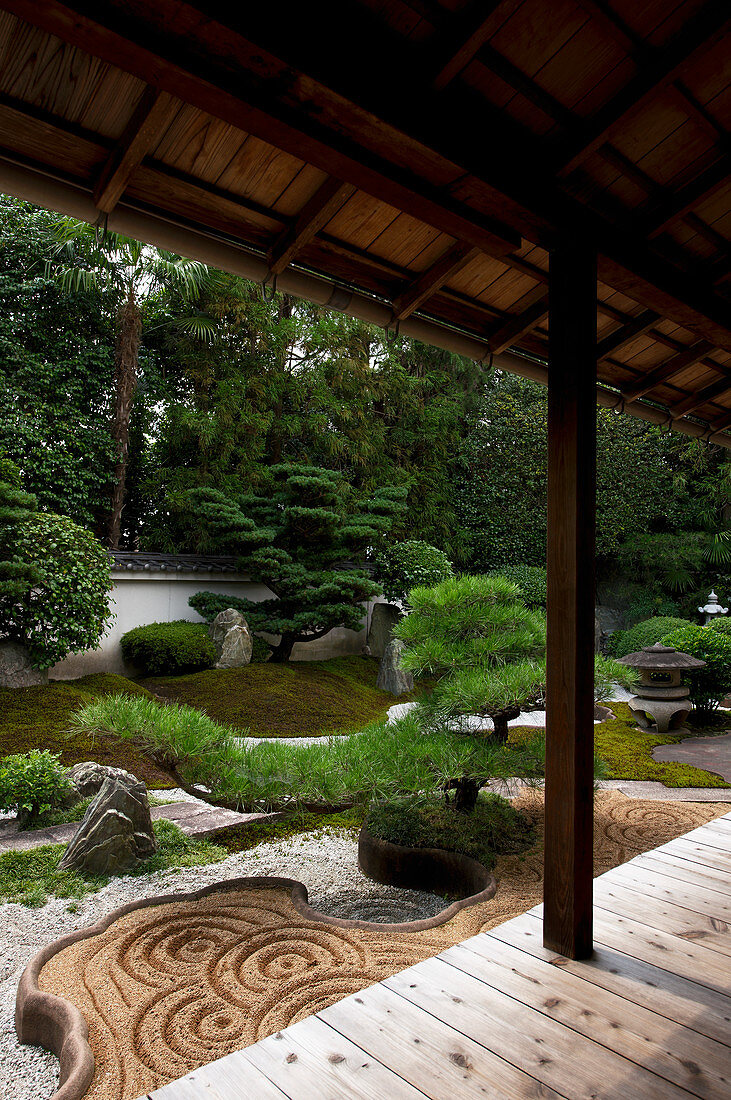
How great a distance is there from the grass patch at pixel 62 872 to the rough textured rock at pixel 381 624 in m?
5.67

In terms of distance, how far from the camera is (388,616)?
9180 mm

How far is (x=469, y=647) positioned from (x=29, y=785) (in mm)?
2446

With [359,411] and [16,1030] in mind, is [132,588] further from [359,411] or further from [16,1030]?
[16,1030]

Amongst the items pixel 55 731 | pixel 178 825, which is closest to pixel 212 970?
pixel 178 825

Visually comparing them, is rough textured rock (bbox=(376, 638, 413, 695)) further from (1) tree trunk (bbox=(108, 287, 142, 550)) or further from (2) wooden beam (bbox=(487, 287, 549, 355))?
(2) wooden beam (bbox=(487, 287, 549, 355))

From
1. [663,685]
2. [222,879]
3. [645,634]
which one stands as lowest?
[222,879]

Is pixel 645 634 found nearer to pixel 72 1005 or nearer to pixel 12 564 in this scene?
pixel 12 564

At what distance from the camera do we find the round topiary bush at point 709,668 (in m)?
6.51

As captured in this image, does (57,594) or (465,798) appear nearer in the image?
(465,798)

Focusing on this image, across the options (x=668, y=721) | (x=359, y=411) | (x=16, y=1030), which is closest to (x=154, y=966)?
(x=16, y=1030)

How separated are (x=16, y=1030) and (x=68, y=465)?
7.60 metres

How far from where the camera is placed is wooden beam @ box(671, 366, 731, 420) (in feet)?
10.8

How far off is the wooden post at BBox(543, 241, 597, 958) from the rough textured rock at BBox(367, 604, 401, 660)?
7.40m

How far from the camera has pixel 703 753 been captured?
5477 millimetres
